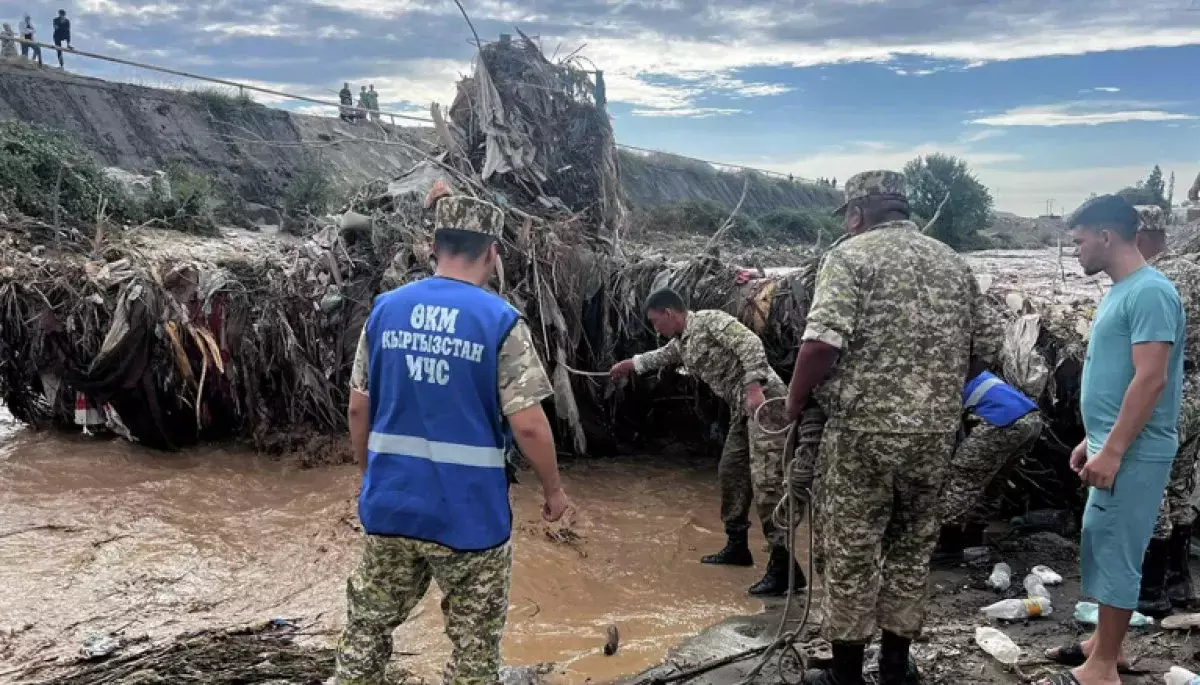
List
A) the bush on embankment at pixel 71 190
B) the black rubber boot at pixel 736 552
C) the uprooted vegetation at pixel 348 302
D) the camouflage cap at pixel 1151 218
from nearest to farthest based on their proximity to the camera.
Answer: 1. the camouflage cap at pixel 1151 218
2. the black rubber boot at pixel 736 552
3. the uprooted vegetation at pixel 348 302
4. the bush on embankment at pixel 71 190

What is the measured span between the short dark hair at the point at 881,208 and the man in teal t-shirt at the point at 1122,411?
71cm

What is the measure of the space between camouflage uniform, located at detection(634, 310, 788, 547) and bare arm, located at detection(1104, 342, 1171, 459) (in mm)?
1948

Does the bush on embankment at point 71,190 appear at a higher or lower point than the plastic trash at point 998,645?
higher

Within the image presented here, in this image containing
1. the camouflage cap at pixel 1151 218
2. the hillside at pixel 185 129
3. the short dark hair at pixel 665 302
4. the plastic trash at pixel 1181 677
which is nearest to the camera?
the plastic trash at pixel 1181 677

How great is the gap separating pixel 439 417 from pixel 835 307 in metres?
1.61

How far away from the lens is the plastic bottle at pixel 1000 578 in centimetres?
511

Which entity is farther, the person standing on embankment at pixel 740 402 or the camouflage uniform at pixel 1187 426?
the person standing on embankment at pixel 740 402

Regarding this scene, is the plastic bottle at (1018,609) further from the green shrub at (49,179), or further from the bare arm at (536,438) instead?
the green shrub at (49,179)

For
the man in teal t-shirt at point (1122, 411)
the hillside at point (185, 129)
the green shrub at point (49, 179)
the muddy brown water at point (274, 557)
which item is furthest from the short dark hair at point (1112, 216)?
the hillside at point (185, 129)

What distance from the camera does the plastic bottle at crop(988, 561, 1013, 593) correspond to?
5113 mm

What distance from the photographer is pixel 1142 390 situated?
3.15 m

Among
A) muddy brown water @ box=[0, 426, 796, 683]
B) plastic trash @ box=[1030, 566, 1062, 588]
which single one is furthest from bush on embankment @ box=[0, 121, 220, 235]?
plastic trash @ box=[1030, 566, 1062, 588]

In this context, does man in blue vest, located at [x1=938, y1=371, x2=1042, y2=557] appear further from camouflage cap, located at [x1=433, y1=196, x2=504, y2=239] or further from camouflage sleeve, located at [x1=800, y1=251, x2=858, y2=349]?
camouflage cap, located at [x1=433, y1=196, x2=504, y2=239]

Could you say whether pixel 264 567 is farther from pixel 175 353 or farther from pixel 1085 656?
pixel 1085 656
